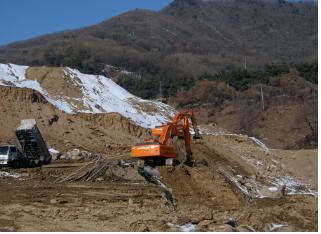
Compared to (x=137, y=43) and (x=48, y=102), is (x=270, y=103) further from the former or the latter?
(x=137, y=43)

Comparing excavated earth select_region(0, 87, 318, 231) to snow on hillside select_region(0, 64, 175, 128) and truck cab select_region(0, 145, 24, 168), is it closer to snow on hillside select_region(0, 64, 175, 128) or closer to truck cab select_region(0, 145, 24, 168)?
truck cab select_region(0, 145, 24, 168)

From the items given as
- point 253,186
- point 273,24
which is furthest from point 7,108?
point 273,24

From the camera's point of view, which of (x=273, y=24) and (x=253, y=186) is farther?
(x=273, y=24)

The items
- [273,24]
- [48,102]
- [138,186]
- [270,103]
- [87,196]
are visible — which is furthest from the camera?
[273,24]

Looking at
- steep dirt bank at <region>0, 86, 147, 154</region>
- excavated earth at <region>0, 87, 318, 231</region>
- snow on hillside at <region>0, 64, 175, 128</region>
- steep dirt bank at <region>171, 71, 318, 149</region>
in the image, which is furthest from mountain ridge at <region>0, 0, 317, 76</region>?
excavated earth at <region>0, 87, 318, 231</region>

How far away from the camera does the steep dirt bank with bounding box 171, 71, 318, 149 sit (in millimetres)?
57875

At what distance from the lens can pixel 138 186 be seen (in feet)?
64.7

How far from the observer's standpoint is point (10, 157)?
25.3 m

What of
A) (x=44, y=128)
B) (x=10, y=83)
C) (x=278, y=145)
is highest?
(x=10, y=83)

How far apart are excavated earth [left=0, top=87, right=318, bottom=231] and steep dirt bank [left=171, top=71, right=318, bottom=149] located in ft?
53.1

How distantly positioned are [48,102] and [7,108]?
2.86 m

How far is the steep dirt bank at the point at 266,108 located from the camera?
5788cm

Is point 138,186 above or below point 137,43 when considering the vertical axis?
below

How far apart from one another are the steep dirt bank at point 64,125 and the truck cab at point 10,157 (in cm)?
477
